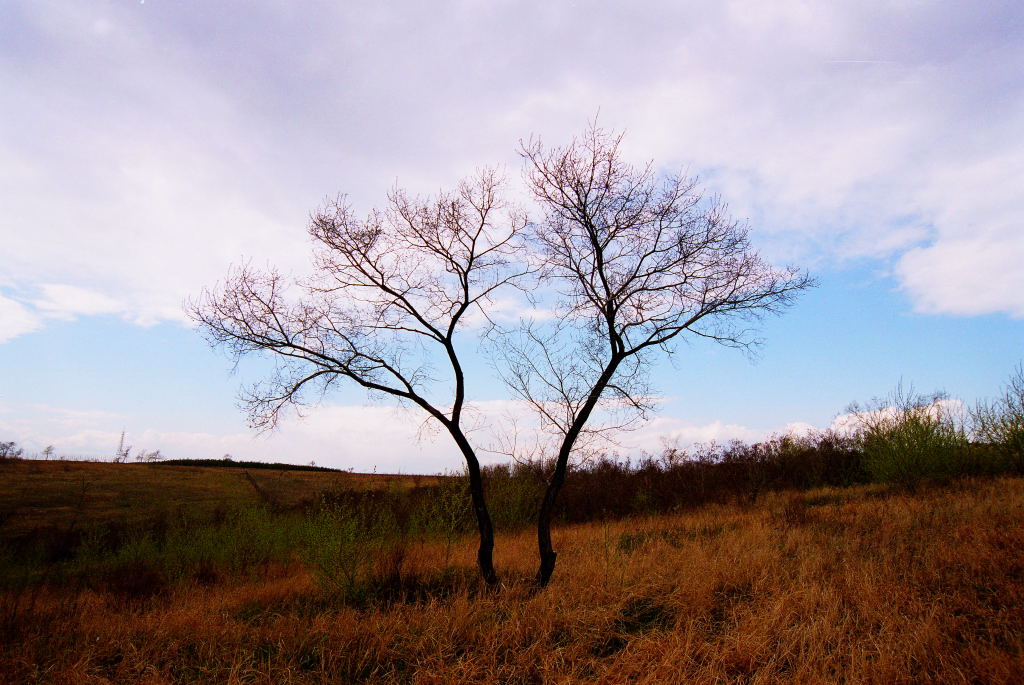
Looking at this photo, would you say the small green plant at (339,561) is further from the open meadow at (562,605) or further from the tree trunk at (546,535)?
the tree trunk at (546,535)

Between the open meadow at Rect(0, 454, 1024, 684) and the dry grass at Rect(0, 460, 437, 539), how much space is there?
305cm

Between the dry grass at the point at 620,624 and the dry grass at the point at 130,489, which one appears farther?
the dry grass at the point at 130,489

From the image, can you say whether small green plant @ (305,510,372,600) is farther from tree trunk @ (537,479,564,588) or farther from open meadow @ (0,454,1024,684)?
tree trunk @ (537,479,564,588)

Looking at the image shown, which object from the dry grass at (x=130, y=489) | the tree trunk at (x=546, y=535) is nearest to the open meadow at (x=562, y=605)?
the tree trunk at (x=546, y=535)

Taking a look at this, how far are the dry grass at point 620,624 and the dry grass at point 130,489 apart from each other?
7.26m

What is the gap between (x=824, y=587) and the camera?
6.66 m

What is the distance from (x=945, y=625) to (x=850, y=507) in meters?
7.77

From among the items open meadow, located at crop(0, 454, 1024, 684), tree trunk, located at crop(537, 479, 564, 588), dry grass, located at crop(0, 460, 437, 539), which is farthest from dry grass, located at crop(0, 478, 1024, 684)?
dry grass, located at crop(0, 460, 437, 539)

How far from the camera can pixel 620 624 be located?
20.7 feet

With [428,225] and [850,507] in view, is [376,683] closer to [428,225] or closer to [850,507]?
[428,225]

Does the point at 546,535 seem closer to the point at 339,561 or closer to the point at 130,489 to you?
the point at 339,561

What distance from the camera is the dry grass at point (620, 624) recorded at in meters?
5.08

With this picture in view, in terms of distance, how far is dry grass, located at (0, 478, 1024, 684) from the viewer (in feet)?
16.7

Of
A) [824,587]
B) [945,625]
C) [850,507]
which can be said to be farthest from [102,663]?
[850,507]
